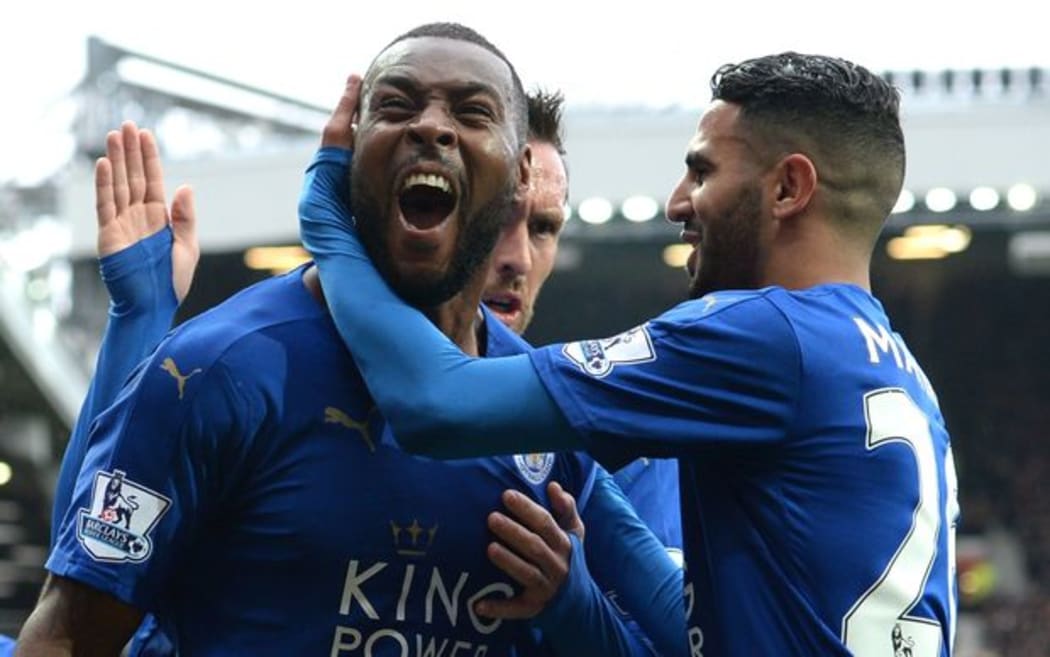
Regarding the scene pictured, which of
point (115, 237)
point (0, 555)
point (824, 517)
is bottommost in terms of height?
point (0, 555)

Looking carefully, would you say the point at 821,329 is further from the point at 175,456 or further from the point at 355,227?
the point at 175,456

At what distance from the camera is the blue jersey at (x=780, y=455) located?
11.2 feet

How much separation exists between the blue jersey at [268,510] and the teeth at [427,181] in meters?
0.30

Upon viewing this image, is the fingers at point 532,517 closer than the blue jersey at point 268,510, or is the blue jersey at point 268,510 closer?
the blue jersey at point 268,510

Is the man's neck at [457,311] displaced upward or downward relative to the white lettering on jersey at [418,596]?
upward

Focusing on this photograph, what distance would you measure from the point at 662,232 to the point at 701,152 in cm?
1898

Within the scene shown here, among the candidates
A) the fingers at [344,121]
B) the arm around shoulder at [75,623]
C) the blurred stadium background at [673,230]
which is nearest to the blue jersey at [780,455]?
the fingers at [344,121]

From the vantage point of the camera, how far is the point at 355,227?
12.0 feet

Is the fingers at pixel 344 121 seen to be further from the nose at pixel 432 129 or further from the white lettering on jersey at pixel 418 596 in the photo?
the white lettering on jersey at pixel 418 596

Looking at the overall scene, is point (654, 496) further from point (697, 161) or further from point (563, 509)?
point (697, 161)

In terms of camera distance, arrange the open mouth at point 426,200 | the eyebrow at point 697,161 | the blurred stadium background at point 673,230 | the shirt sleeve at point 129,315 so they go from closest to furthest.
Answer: the open mouth at point 426,200 < the eyebrow at point 697,161 < the shirt sleeve at point 129,315 < the blurred stadium background at point 673,230

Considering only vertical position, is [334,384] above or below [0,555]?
above

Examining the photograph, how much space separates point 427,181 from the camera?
3.52 meters

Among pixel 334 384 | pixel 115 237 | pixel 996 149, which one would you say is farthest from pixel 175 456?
pixel 996 149
